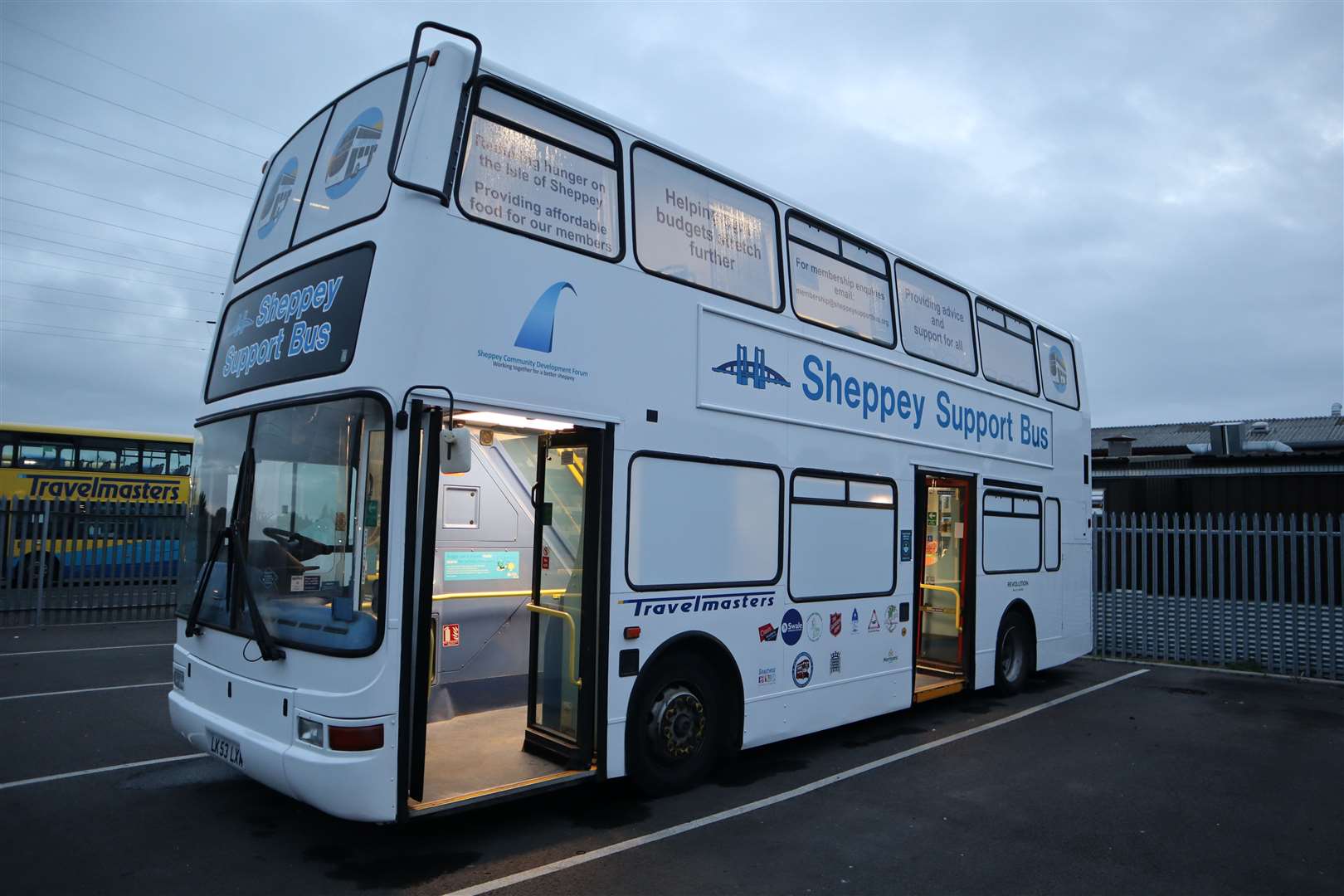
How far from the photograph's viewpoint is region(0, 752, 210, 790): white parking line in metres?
6.10

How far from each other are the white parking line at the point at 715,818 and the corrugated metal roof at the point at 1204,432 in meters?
25.7

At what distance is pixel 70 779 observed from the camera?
6207 mm

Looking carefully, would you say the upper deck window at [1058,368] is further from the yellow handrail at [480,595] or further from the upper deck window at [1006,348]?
the yellow handrail at [480,595]

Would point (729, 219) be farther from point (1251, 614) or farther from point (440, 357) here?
point (1251, 614)

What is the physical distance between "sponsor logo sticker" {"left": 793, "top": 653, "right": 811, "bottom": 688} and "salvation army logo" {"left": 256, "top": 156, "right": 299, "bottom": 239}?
502 centimetres

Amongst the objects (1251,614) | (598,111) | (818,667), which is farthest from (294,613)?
(1251,614)

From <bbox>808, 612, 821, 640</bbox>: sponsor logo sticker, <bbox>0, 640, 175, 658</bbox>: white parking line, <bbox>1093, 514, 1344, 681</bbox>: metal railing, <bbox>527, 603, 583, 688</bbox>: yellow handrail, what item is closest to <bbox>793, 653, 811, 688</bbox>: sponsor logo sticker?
<bbox>808, 612, 821, 640</bbox>: sponsor logo sticker

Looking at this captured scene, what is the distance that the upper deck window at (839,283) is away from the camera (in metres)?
7.50

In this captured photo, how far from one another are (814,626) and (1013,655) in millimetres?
4264

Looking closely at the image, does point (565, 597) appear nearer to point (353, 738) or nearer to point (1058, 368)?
point (353, 738)

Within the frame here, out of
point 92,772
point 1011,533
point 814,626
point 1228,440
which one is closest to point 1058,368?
point 1011,533

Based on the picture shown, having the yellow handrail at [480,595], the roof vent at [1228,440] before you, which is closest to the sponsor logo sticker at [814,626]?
the yellow handrail at [480,595]

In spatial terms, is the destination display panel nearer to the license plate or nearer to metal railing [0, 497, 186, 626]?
the license plate

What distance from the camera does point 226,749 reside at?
201 inches
